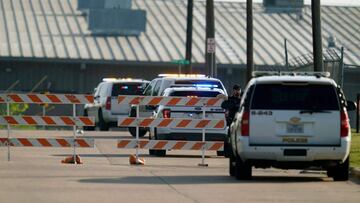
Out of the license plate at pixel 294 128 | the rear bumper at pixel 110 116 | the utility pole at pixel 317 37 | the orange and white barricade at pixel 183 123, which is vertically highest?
the utility pole at pixel 317 37

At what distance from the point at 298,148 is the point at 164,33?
2021 inches

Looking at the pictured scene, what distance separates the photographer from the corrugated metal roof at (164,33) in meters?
65.3

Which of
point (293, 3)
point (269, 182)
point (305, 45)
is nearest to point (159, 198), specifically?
point (269, 182)

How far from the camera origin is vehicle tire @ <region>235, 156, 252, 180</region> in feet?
66.0

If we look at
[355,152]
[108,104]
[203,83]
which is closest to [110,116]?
[108,104]

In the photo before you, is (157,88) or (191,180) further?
(157,88)

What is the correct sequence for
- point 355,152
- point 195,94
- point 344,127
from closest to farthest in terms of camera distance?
point 344,127
point 355,152
point 195,94

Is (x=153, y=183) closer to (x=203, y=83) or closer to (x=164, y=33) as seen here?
(x=203, y=83)

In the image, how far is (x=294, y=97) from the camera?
65.2 feet

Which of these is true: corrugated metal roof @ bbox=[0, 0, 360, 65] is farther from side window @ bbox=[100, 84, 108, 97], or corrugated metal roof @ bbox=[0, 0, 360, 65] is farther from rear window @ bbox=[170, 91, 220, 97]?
rear window @ bbox=[170, 91, 220, 97]

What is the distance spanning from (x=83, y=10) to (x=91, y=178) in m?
53.0

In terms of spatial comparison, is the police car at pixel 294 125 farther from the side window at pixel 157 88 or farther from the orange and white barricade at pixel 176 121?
the side window at pixel 157 88

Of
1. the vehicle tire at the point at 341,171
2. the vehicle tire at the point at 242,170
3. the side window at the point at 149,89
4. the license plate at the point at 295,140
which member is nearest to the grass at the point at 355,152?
the vehicle tire at the point at 341,171

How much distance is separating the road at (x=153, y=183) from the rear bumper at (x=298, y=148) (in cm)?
43
